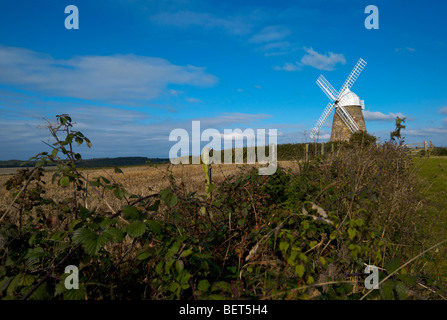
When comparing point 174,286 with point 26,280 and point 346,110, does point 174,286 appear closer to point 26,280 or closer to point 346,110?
point 26,280

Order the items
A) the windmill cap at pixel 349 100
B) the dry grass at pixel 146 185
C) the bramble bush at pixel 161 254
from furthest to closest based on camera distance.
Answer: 1. the windmill cap at pixel 349 100
2. the dry grass at pixel 146 185
3. the bramble bush at pixel 161 254

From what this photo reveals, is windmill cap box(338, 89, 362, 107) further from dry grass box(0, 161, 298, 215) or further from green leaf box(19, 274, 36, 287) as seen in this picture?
green leaf box(19, 274, 36, 287)

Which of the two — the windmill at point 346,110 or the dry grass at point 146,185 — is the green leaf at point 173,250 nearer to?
the dry grass at point 146,185

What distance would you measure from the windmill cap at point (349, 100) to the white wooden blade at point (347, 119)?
73cm

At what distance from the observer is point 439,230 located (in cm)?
533

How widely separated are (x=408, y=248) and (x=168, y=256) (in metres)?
3.50

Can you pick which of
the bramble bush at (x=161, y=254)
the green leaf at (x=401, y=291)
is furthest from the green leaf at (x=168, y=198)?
the green leaf at (x=401, y=291)

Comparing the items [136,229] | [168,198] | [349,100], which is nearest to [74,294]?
[136,229]

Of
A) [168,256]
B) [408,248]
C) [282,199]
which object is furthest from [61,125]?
[408,248]

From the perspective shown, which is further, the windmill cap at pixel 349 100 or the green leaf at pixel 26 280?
the windmill cap at pixel 349 100

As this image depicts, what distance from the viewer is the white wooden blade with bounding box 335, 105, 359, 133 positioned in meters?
33.5

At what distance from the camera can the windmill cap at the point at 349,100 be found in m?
34.7
